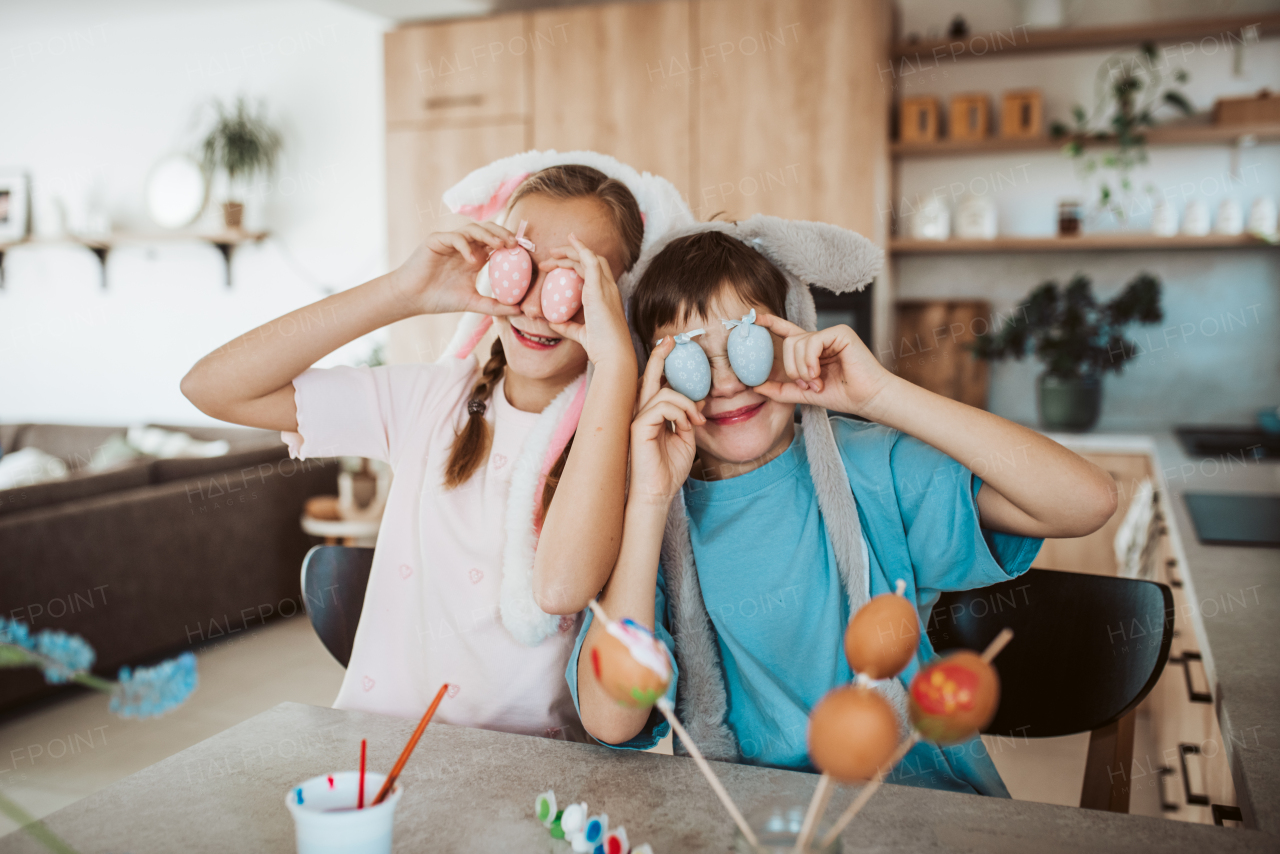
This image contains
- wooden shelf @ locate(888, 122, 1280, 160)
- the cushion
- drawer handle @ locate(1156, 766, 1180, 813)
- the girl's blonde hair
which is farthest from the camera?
wooden shelf @ locate(888, 122, 1280, 160)

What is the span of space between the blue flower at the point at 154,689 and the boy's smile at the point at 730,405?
0.65 meters

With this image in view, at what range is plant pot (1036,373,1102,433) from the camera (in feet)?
9.98

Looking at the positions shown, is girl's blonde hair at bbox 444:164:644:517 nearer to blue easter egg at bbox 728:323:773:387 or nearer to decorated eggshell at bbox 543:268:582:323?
decorated eggshell at bbox 543:268:582:323

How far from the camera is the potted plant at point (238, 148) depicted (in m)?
4.49

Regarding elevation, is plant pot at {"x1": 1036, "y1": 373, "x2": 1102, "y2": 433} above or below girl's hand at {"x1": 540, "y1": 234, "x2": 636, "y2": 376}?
below

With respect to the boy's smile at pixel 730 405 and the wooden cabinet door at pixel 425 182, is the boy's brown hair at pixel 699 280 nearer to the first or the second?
the boy's smile at pixel 730 405

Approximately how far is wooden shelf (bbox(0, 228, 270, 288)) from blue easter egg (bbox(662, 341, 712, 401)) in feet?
14.0

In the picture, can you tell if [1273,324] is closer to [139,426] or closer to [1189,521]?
[1189,521]

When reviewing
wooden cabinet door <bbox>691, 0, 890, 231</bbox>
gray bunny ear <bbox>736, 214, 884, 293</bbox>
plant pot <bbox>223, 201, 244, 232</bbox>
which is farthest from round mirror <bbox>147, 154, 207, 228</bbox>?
gray bunny ear <bbox>736, 214, 884, 293</bbox>

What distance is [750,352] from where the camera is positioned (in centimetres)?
100

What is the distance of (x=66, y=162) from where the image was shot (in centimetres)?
517

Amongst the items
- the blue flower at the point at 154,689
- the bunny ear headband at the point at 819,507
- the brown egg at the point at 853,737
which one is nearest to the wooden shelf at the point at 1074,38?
the bunny ear headband at the point at 819,507

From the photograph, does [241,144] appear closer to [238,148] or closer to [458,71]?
[238,148]

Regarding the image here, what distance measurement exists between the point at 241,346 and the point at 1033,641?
112 cm
